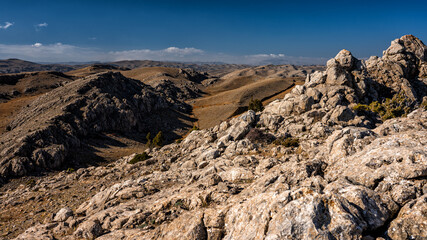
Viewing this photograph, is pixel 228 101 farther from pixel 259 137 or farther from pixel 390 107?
pixel 259 137

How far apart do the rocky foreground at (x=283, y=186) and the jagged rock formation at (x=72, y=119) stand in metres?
15.7

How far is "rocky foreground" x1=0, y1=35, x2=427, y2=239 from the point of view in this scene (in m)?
8.24

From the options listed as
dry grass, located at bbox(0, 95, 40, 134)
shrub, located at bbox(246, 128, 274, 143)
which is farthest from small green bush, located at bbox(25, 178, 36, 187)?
shrub, located at bbox(246, 128, 274, 143)

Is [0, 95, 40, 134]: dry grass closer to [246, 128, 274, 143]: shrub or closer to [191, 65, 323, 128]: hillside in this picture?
[191, 65, 323, 128]: hillside

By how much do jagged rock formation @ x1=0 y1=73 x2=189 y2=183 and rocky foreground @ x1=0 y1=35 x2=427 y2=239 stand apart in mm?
15699

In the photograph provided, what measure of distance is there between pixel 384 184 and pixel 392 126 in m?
11.2

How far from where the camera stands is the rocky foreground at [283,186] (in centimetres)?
824

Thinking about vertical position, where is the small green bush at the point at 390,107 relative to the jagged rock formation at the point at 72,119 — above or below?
above

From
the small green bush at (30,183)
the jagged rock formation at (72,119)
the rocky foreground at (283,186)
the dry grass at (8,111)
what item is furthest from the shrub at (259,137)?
the dry grass at (8,111)

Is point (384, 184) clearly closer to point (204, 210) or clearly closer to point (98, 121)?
point (204, 210)

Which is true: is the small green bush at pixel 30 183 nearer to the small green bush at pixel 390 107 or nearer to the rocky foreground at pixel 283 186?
the rocky foreground at pixel 283 186

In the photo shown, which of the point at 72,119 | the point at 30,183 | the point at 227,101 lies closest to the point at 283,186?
the point at 30,183

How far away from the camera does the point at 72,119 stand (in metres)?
60.9

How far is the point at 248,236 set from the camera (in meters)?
8.85
